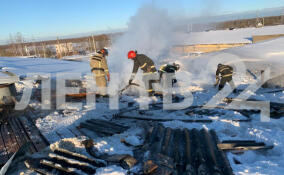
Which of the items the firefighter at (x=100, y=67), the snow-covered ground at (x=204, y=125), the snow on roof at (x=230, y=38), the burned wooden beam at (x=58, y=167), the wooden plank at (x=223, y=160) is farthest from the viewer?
the snow on roof at (x=230, y=38)

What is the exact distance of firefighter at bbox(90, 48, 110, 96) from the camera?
7065 mm

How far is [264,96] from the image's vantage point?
248 inches

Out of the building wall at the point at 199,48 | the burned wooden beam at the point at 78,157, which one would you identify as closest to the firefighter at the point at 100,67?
the burned wooden beam at the point at 78,157

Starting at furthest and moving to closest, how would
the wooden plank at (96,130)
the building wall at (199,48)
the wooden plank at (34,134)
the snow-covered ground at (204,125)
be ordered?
the building wall at (199,48), the wooden plank at (96,130), the wooden plank at (34,134), the snow-covered ground at (204,125)

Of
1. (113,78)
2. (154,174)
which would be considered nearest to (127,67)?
(113,78)

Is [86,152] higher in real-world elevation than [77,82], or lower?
lower

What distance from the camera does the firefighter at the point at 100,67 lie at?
23.2 ft

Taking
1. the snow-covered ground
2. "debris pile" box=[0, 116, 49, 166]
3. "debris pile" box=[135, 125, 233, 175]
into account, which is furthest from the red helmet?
"debris pile" box=[0, 116, 49, 166]

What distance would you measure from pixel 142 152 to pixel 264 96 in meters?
4.63

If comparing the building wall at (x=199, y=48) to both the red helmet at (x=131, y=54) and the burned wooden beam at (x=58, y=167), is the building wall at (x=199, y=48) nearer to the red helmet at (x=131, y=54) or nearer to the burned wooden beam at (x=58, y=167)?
the red helmet at (x=131, y=54)

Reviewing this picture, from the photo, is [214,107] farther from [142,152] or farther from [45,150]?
[45,150]

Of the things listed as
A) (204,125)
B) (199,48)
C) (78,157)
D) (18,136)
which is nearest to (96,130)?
(78,157)

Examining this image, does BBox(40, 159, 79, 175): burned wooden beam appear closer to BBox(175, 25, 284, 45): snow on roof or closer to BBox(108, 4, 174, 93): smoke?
BBox(108, 4, 174, 93): smoke

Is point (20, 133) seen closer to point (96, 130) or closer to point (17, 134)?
point (17, 134)
